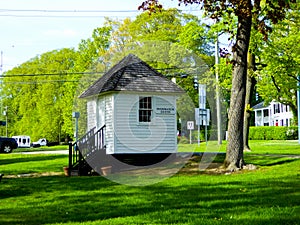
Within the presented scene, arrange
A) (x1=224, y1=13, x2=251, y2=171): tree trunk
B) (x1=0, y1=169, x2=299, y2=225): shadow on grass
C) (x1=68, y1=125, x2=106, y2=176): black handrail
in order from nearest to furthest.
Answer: (x1=0, y1=169, x2=299, y2=225): shadow on grass → (x1=224, y1=13, x2=251, y2=171): tree trunk → (x1=68, y1=125, x2=106, y2=176): black handrail

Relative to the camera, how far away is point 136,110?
19.9 meters

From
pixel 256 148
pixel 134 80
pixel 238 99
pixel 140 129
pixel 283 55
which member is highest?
pixel 283 55

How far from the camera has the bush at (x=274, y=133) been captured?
53.2 metres

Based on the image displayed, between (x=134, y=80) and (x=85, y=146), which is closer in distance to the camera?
(x=85, y=146)

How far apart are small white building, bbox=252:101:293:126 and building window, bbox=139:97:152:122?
162 feet

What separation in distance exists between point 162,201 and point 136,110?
10332mm

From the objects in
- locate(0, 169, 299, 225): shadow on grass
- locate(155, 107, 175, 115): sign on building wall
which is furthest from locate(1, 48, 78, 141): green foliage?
locate(0, 169, 299, 225): shadow on grass

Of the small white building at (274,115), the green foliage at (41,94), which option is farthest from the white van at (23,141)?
the small white building at (274,115)

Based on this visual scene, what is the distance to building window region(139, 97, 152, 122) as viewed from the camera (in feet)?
65.6

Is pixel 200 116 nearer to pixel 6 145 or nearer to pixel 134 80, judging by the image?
pixel 134 80

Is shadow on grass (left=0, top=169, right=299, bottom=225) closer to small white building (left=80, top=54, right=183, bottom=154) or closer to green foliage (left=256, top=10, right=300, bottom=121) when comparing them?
small white building (left=80, top=54, right=183, bottom=154)

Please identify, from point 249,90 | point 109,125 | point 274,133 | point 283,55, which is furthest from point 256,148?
point 274,133

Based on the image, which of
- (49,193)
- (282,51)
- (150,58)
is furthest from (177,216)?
(282,51)

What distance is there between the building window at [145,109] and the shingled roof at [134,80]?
1.46ft
